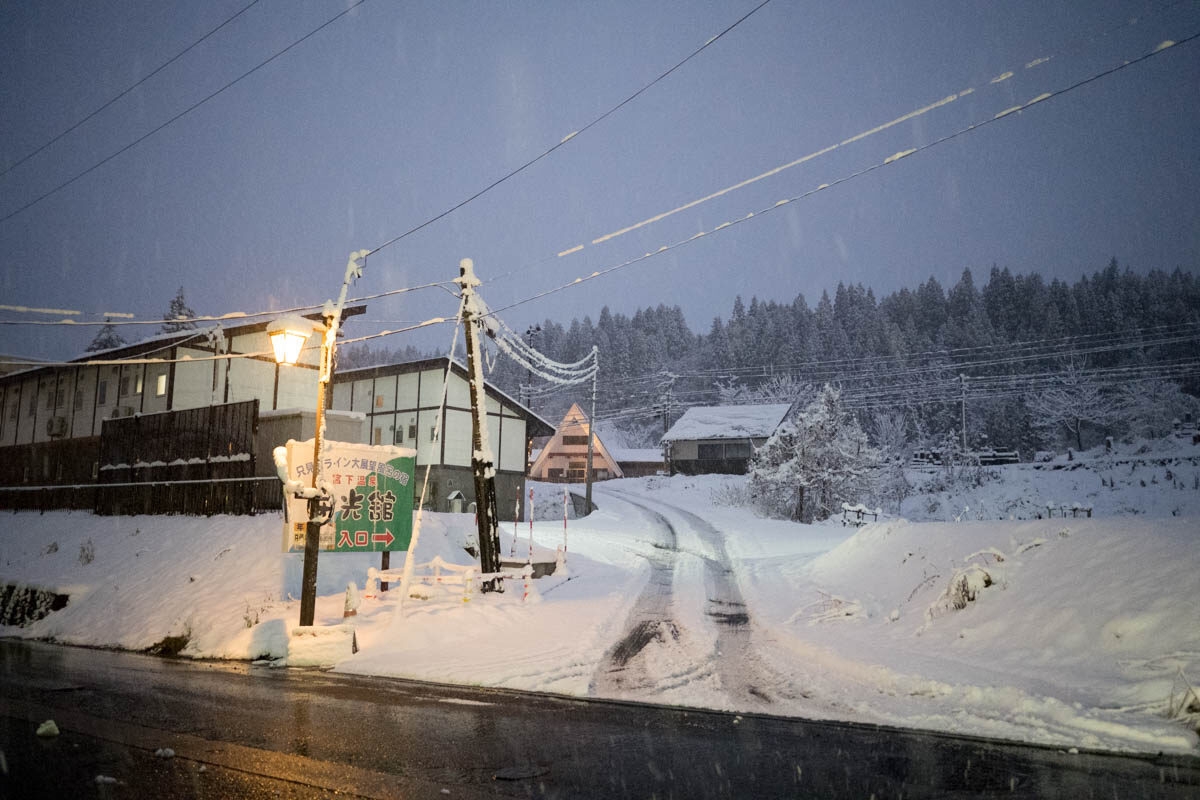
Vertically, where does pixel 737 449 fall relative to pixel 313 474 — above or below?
above

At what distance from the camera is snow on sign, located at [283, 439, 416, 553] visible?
14688mm

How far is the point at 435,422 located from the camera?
3666cm

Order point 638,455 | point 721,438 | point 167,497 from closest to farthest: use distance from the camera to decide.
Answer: point 167,497 → point 721,438 → point 638,455

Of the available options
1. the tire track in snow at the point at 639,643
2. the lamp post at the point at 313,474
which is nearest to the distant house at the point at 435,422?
the tire track in snow at the point at 639,643

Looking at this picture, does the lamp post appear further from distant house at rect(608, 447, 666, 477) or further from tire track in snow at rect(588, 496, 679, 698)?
distant house at rect(608, 447, 666, 477)

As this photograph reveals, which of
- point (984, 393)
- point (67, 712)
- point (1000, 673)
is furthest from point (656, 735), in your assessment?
point (984, 393)

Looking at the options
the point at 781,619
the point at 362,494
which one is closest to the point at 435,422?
the point at 362,494

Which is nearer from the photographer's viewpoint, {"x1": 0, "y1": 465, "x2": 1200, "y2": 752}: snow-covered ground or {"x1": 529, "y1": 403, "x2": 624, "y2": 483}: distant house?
{"x1": 0, "y1": 465, "x2": 1200, "y2": 752}: snow-covered ground

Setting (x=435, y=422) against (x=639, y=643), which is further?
(x=435, y=422)

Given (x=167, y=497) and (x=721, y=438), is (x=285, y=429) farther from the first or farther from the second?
(x=721, y=438)

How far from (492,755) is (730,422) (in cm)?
6410

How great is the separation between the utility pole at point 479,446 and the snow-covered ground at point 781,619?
1058 millimetres

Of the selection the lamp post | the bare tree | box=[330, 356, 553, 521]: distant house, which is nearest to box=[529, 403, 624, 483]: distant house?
box=[330, 356, 553, 521]: distant house

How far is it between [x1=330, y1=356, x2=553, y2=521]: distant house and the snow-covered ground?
471 inches
